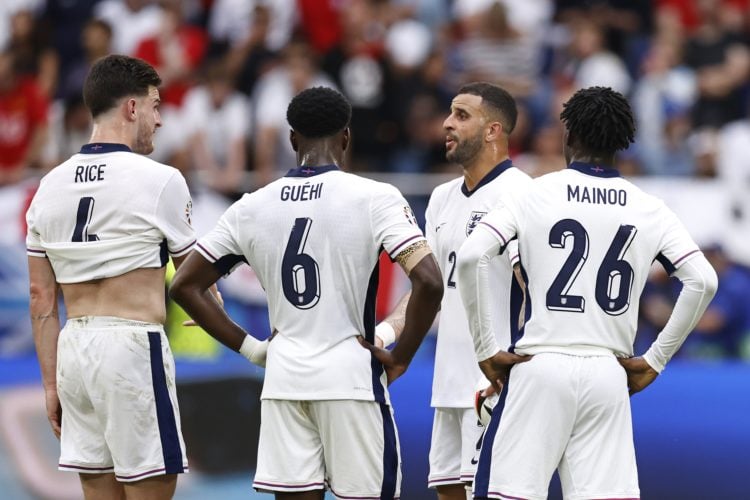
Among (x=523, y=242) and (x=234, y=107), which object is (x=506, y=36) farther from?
(x=523, y=242)

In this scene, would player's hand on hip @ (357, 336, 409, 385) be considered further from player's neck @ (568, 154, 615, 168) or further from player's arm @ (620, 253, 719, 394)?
player's neck @ (568, 154, 615, 168)

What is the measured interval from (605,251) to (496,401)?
0.95 metres

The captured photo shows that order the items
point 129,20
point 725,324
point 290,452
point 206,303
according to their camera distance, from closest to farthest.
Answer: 1. point 290,452
2. point 206,303
3. point 725,324
4. point 129,20

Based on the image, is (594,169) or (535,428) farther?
(594,169)

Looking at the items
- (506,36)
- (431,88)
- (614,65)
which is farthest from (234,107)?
(614,65)

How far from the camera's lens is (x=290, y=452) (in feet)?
20.0

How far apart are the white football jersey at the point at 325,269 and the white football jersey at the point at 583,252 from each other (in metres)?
0.51

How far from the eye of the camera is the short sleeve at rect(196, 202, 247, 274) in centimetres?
622

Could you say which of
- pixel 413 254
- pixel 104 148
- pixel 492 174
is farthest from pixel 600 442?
pixel 104 148

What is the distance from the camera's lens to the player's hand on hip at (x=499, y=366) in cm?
600

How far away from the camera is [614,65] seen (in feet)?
44.9

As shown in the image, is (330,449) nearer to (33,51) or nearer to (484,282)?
(484,282)

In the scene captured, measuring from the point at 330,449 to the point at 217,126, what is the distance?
752cm

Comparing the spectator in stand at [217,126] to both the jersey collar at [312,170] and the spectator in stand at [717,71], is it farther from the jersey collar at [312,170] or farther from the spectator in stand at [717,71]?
the jersey collar at [312,170]
